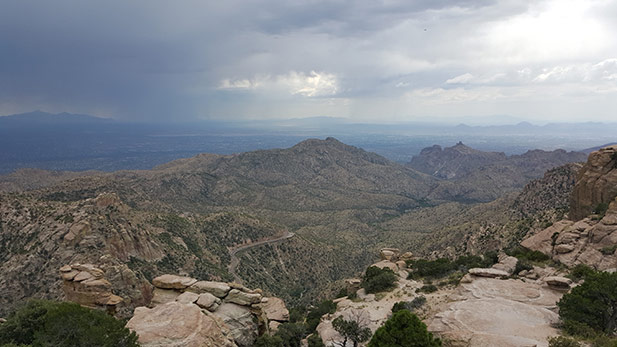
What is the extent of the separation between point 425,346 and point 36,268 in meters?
57.1

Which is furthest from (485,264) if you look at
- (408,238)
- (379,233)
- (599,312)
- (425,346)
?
(379,233)

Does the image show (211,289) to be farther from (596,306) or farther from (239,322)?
(596,306)

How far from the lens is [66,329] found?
69.0 ft

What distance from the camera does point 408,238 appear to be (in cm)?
12044

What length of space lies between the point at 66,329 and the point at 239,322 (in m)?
11.8

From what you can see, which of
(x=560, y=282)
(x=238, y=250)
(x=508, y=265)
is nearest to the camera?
(x=560, y=282)

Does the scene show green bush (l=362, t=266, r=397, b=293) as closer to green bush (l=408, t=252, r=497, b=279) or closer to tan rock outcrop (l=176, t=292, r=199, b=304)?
green bush (l=408, t=252, r=497, b=279)

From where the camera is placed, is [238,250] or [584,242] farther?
[238,250]

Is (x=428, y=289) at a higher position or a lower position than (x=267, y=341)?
lower

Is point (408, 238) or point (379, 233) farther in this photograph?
point (379, 233)

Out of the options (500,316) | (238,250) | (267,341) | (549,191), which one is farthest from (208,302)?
(549,191)

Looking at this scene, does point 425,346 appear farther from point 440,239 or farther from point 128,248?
point 440,239

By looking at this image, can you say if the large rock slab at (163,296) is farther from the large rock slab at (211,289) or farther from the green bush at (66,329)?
the green bush at (66,329)

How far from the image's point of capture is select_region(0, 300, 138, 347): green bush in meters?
19.7
